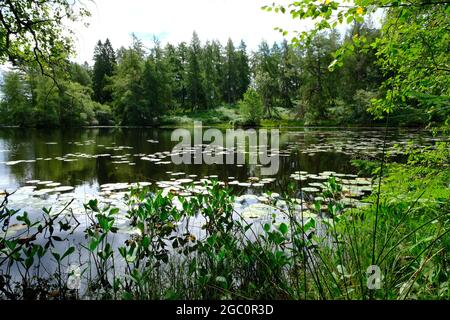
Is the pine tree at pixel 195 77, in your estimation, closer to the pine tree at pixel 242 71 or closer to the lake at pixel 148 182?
the pine tree at pixel 242 71

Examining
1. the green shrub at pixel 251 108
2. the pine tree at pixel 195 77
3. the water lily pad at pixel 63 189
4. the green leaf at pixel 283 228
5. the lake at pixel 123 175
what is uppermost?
the pine tree at pixel 195 77

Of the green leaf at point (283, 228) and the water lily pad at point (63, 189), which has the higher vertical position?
the green leaf at point (283, 228)

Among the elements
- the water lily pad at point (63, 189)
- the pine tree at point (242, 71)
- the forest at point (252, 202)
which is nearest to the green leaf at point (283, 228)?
the forest at point (252, 202)

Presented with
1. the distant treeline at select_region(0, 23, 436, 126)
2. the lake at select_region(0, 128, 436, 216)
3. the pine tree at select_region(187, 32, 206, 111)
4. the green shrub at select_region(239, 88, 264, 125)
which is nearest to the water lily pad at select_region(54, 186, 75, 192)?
Answer: the lake at select_region(0, 128, 436, 216)

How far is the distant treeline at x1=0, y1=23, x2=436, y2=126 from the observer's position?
39.6m

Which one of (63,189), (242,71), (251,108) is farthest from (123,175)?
(242,71)

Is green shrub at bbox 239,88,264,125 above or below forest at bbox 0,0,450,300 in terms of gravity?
above

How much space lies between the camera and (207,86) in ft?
213

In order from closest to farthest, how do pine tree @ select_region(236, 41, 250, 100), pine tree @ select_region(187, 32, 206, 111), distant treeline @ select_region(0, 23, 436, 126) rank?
distant treeline @ select_region(0, 23, 436, 126), pine tree @ select_region(187, 32, 206, 111), pine tree @ select_region(236, 41, 250, 100)

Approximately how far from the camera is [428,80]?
327 centimetres

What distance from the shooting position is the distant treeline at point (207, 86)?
3962 cm

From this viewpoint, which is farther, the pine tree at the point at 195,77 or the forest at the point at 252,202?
the pine tree at the point at 195,77

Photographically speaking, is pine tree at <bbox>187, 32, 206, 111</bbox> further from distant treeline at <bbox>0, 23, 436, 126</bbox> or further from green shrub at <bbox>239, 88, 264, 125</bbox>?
green shrub at <bbox>239, 88, 264, 125</bbox>

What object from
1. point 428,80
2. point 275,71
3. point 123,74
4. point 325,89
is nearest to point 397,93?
point 428,80
